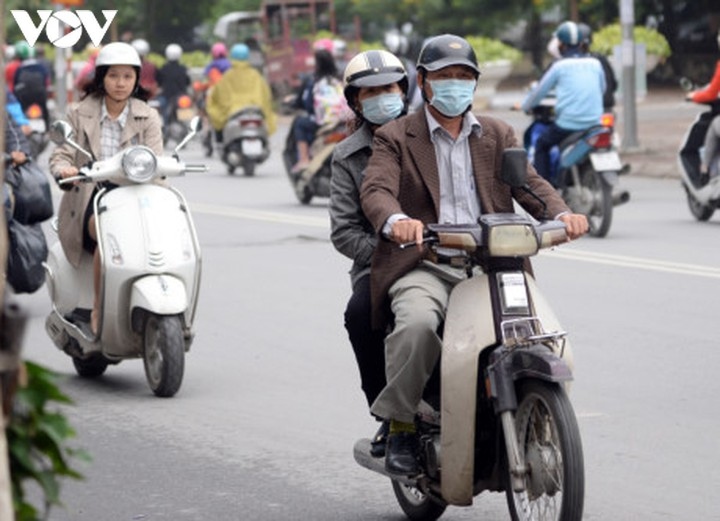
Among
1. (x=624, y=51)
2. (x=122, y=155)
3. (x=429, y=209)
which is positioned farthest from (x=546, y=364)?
(x=624, y=51)

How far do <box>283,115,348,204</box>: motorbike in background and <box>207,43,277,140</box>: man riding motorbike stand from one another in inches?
183

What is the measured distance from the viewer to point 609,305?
12062 mm

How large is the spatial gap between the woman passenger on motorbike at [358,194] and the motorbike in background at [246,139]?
1866 cm

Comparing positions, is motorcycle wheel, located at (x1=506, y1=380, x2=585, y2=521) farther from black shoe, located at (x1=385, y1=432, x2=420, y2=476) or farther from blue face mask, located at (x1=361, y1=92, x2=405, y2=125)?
blue face mask, located at (x1=361, y1=92, x2=405, y2=125)

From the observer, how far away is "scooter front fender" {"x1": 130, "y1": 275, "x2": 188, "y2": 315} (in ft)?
30.0

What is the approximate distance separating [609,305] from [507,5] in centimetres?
3434

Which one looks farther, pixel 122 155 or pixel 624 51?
pixel 624 51

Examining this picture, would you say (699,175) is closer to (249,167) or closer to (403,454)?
(249,167)

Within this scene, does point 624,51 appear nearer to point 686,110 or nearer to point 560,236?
point 686,110

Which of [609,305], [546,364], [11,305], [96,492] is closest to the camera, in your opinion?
[11,305]

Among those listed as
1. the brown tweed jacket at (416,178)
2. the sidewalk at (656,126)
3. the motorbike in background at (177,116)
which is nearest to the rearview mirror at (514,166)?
the brown tweed jacket at (416,178)

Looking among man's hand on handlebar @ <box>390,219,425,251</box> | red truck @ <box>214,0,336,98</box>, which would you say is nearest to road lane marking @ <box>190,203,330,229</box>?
man's hand on handlebar @ <box>390,219,425,251</box>

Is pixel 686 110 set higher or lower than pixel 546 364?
lower

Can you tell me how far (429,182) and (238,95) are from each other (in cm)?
1969
